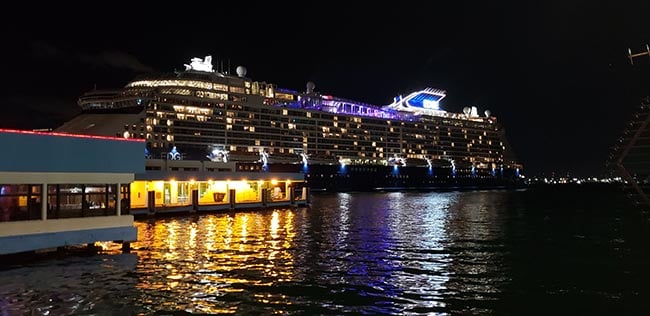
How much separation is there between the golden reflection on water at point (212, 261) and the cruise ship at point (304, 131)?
38.9m

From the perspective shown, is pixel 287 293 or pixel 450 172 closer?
pixel 287 293

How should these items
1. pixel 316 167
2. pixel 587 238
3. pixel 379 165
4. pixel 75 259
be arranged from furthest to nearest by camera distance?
pixel 379 165
pixel 316 167
pixel 587 238
pixel 75 259

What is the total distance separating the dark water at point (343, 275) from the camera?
46.2 feet

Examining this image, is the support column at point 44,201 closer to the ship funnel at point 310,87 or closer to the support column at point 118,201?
the support column at point 118,201

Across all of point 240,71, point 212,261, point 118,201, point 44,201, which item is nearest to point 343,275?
point 212,261

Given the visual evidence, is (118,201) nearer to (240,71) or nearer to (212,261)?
(212,261)

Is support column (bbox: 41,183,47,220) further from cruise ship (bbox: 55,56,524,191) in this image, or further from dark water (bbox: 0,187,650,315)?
cruise ship (bbox: 55,56,524,191)

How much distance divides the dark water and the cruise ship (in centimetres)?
4659

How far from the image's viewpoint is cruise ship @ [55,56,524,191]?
333 ft

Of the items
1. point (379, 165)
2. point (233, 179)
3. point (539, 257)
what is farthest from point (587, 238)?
point (379, 165)

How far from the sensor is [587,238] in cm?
3023

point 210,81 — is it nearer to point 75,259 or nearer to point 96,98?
point 96,98

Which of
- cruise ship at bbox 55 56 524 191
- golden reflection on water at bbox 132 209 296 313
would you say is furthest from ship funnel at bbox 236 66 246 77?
golden reflection on water at bbox 132 209 296 313

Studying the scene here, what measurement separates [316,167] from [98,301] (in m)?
107
